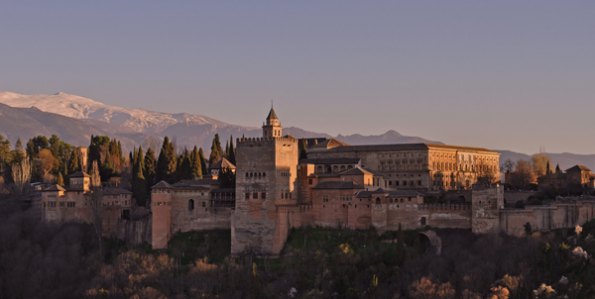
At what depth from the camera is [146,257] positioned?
54031mm

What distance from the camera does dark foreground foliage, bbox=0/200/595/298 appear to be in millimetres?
46344

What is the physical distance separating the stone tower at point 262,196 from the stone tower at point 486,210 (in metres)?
9.19

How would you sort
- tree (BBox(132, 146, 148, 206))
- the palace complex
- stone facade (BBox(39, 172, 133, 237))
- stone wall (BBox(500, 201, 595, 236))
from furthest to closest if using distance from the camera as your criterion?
tree (BBox(132, 146, 148, 206))
stone facade (BBox(39, 172, 133, 237))
the palace complex
stone wall (BBox(500, 201, 595, 236))

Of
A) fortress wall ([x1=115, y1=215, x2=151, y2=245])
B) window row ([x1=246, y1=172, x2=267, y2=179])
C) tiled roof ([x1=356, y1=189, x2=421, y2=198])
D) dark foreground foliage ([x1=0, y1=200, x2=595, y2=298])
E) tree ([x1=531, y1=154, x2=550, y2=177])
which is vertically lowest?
dark foreground foliage ([x1=0, y1=200, x2=595, y2=298])

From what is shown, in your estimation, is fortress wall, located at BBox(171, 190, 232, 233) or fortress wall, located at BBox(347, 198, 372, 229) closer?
fortress wall, located at BBox(347, 198, 372, 229)

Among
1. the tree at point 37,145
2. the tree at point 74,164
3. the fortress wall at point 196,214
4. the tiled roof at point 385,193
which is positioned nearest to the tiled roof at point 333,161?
the fortress wall at point 196,214

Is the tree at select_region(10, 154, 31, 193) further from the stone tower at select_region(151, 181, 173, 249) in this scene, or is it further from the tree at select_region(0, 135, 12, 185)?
the stone tower at select_region(151, 181, 173, 249)

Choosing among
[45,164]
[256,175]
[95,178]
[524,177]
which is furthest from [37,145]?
[524,177]

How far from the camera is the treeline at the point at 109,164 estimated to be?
63969mm

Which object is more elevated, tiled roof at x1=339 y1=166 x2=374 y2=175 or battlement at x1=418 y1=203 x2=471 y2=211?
tiled roof at x1=339 y1=166 x2=374 y2=175

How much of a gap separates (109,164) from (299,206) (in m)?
22.4

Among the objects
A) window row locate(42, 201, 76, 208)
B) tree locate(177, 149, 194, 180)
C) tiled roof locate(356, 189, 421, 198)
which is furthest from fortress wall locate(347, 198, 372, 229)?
window row locate(42, 201, 76, 208)

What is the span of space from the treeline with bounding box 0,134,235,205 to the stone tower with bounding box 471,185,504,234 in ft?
46.8

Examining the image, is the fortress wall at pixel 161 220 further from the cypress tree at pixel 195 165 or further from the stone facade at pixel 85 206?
the cypress tree at pixel 195 165
